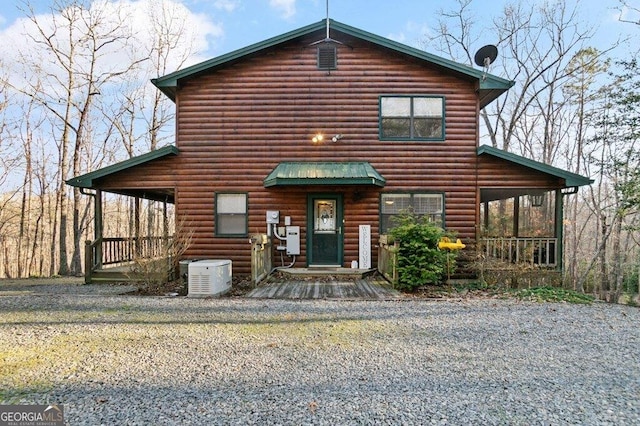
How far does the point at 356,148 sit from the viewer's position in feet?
30.9

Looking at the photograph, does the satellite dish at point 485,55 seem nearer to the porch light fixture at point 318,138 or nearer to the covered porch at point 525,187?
the covered porch at point 525,187

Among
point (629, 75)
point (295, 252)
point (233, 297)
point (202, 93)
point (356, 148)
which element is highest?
point (629, 75)

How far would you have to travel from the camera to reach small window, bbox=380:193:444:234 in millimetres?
9359

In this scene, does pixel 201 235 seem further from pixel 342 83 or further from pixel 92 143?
pixel 92 143

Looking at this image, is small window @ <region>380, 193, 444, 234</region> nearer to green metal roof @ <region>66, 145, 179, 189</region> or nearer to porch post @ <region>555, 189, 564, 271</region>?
porch post @ <region>555, 189, 564, 271</region>

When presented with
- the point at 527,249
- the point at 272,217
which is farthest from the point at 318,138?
the point at 527,249

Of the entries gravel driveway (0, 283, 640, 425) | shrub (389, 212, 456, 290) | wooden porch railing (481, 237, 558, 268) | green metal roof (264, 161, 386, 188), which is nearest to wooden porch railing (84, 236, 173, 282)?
gravel driveway (0, 283, 640, 425)

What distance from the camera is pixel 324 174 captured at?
8.63 m

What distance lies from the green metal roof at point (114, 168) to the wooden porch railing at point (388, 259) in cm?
621

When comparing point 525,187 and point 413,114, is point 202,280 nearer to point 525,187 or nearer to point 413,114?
point 413,114

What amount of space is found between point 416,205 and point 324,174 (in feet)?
9.17

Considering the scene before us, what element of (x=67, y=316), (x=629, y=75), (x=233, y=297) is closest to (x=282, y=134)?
(x=233, y=297)

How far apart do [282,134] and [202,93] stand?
2536 mm

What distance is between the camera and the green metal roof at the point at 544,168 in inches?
332
